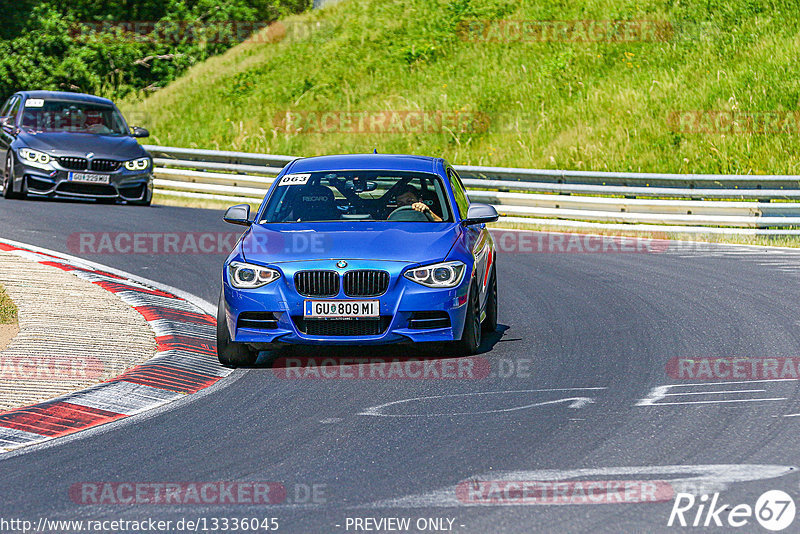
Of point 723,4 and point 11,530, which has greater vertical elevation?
point 723,4

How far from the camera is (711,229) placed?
18.6 meters

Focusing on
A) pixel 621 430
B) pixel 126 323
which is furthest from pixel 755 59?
pixel 621 430

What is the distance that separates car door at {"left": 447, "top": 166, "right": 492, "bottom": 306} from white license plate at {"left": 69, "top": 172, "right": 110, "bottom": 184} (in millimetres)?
10448

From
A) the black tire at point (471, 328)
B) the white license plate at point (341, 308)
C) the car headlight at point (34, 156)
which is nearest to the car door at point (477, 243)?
the black tire at point (471, 328)

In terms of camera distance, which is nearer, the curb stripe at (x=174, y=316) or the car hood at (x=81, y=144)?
the curb stripe at (x=174, y=316)

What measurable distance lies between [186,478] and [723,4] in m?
29.1

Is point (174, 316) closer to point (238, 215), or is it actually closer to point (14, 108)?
point (238, 215)

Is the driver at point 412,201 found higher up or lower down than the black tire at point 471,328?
higher up

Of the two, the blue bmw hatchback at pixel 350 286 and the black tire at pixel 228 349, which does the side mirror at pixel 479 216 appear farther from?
the black tire at pixel 228 349

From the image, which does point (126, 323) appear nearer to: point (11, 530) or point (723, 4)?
point (11, 530)

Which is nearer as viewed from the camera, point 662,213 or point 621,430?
point 621,430

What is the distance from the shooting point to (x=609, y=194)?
66.3ft

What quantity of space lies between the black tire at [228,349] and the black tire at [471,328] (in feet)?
5.08

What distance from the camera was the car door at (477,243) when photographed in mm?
9453
